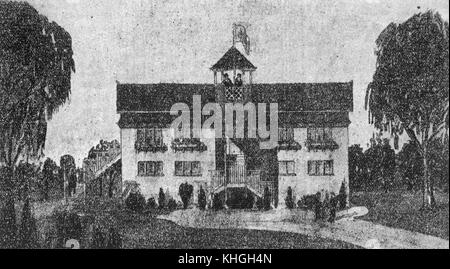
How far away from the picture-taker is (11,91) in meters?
6.92

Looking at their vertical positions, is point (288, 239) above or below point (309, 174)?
below

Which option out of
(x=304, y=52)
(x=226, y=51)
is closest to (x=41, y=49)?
(x=226, y=51)

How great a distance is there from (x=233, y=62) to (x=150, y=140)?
1426mm

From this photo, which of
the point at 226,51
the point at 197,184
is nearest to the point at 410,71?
the point at 226,51

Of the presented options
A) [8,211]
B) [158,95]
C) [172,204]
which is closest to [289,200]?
[172,204]

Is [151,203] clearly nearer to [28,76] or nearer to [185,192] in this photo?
[185,192]

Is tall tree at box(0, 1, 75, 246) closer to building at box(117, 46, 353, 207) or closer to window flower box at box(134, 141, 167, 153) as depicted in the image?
building at box(117, 46, 353, 207)

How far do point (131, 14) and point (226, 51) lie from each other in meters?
1.25

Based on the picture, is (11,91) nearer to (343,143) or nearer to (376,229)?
(343,143)

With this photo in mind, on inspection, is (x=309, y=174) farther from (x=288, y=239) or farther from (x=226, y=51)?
(x=226, y=51)

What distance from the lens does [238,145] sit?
6.98 meters

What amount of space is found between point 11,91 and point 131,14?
69.4 inches

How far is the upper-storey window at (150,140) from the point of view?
702cm

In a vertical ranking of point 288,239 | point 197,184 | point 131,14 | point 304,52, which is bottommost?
point 288,239
